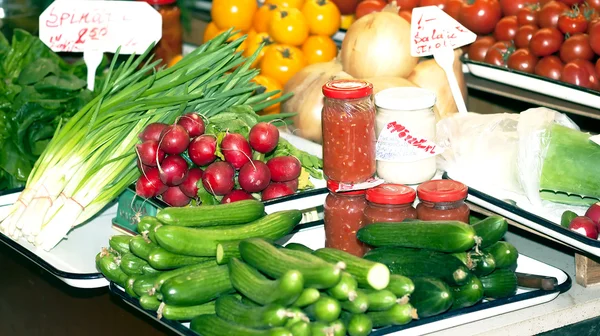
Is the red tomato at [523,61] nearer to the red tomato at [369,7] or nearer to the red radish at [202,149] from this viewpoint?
the red tomato at [369,7]

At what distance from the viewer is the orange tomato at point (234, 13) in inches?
144

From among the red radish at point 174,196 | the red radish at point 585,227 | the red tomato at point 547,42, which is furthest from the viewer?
the red tomato at point 547,42

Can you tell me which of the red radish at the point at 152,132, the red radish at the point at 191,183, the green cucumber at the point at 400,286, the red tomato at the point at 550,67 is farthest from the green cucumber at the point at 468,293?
the red tomato at the point at 550,67

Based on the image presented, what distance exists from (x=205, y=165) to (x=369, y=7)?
4.96 ft

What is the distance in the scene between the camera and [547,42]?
3.06 m

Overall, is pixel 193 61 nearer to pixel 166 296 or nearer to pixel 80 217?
pixel 80 217

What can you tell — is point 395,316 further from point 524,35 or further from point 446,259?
point 524,35

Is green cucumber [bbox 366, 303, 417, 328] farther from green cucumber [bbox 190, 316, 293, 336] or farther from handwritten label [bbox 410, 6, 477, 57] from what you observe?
handwritten label [bbox 410, 6, 477, 57]

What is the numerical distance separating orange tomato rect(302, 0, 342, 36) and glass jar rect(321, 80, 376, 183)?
1.36 m

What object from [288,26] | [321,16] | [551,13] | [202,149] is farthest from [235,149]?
[551,13]

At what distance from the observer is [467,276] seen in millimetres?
1767

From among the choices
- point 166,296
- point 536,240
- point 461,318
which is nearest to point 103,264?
point 166,296

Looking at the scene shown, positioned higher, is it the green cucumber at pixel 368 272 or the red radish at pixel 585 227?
the green cucumber at pixel 368 272

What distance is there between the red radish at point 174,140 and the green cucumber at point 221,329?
64cm
